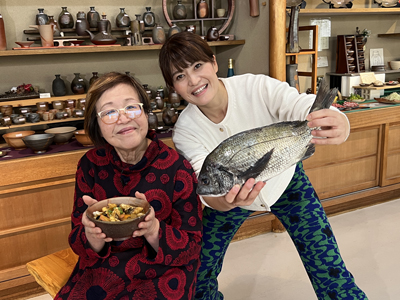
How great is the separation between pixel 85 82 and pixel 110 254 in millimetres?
2049

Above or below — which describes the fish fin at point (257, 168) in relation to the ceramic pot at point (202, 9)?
below

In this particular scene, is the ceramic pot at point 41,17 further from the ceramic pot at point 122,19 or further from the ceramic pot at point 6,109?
the ceramic pot at point 6,109

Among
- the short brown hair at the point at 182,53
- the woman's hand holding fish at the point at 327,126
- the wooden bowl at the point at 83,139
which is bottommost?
the wooden bowl at the point at 83,139

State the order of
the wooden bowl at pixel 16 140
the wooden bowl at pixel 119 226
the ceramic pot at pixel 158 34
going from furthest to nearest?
the ceramic pot at pixel 158 34
the wooden bowl at pixel 16 140
the wooden bowl at pixel 119 226

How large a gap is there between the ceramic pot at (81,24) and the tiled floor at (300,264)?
1900mm

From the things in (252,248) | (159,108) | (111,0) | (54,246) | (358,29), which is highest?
(111,0)

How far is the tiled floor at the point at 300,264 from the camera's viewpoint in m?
2.42

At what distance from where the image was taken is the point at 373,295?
2.33m

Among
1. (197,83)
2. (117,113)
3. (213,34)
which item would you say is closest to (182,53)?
(197,83)

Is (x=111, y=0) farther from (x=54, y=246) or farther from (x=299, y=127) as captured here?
(x=299, y=127)

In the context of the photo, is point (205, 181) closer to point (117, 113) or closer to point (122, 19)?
point (117, 113)

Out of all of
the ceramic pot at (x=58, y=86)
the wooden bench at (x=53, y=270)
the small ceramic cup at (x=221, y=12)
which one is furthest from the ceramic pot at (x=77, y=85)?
the wooden bench at (x=53, y=270)

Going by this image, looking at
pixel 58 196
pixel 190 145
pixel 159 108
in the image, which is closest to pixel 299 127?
pixel 190 145

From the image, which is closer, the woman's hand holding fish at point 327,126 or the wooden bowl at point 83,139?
the woman's hand holding fish at point 327,126
